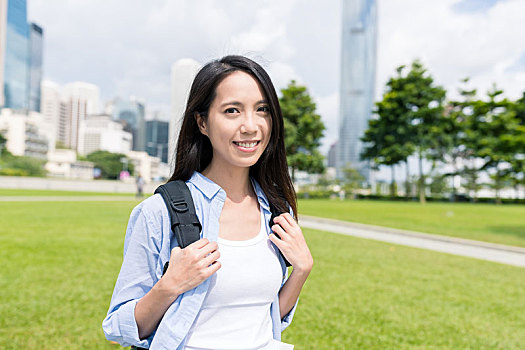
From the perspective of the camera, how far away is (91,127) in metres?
Answer: 156

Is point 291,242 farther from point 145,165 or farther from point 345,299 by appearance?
point 145,165

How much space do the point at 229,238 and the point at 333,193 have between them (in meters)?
48.7

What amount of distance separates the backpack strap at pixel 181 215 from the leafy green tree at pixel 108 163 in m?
93.1

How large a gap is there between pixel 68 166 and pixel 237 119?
96394 millimetres

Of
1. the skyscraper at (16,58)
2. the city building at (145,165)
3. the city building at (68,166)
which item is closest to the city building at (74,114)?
the skyscraper at (16,58)

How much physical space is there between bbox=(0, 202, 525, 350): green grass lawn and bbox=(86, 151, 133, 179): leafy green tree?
278 ft

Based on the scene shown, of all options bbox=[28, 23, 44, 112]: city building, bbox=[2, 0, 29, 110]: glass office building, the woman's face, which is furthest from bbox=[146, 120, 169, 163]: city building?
bbox=[28, 23, 44, 112]: city building

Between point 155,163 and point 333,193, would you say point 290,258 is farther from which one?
point 155,163

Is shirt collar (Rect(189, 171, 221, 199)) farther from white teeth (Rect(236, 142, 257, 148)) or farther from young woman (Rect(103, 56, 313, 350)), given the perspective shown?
white teeth (Rect(236, 142, 257, 148))

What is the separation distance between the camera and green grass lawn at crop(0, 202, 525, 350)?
12.9ft

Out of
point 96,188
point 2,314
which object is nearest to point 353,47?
point 96,188

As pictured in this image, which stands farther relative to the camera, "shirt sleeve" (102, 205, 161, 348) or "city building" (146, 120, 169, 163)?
"city building" (146, 120, 169, 163)

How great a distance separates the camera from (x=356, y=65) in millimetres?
132375

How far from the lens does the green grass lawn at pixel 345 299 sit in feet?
12.9
